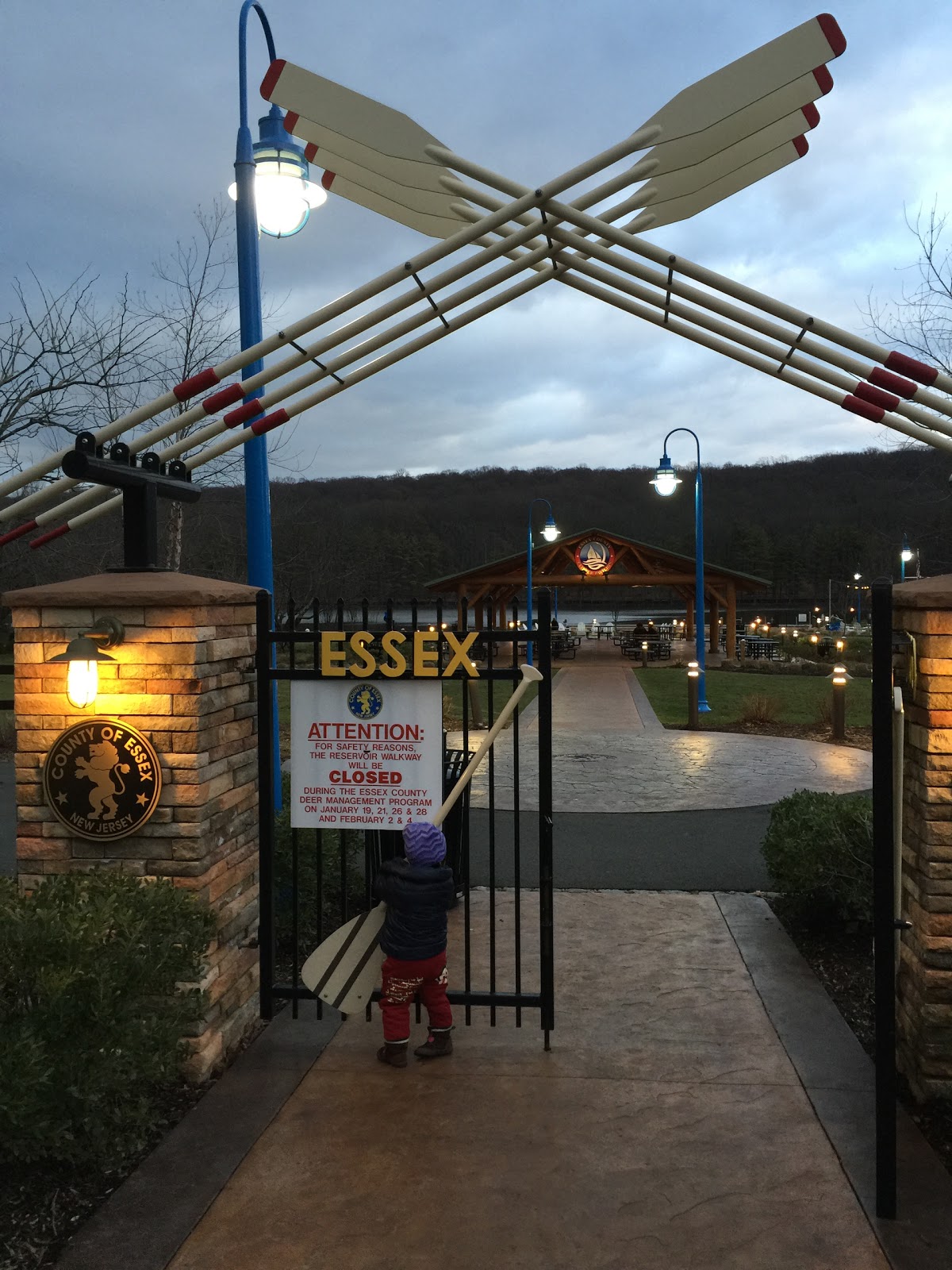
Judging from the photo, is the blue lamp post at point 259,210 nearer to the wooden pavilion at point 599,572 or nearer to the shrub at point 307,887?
the shrub at point 307,887

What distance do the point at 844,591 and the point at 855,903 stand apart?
99.6 m

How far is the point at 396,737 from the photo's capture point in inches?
187

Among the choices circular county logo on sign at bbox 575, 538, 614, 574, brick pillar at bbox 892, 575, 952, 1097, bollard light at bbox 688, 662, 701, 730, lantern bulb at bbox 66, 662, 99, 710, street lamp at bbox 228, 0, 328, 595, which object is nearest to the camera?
brick pillar at bbox 892, 575, 952, 1097

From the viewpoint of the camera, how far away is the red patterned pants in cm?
441

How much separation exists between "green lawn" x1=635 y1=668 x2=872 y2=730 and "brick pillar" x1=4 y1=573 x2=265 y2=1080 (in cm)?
1374

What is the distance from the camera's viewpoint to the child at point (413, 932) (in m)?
4.34

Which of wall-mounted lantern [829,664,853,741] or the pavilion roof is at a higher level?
the pavilion roof

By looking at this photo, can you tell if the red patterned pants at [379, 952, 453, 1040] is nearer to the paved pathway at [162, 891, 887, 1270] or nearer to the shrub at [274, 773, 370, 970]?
the paved pathway at [162, 891, 887, 1270]

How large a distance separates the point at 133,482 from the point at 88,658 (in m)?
1.06

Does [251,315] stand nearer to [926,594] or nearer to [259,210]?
[259,210]

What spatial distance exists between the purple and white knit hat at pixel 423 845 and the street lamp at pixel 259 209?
2516 millimetres

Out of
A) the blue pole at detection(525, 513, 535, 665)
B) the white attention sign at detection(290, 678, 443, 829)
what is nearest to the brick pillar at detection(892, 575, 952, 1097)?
the blue pole at detection(525, 513, 535, 665)

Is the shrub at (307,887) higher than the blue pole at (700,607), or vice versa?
the blue pole at (700,607)

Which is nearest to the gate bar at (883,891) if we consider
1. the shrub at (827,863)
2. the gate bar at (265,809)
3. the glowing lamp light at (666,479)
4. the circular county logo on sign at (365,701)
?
the circular county logo on sign at (365,701)
